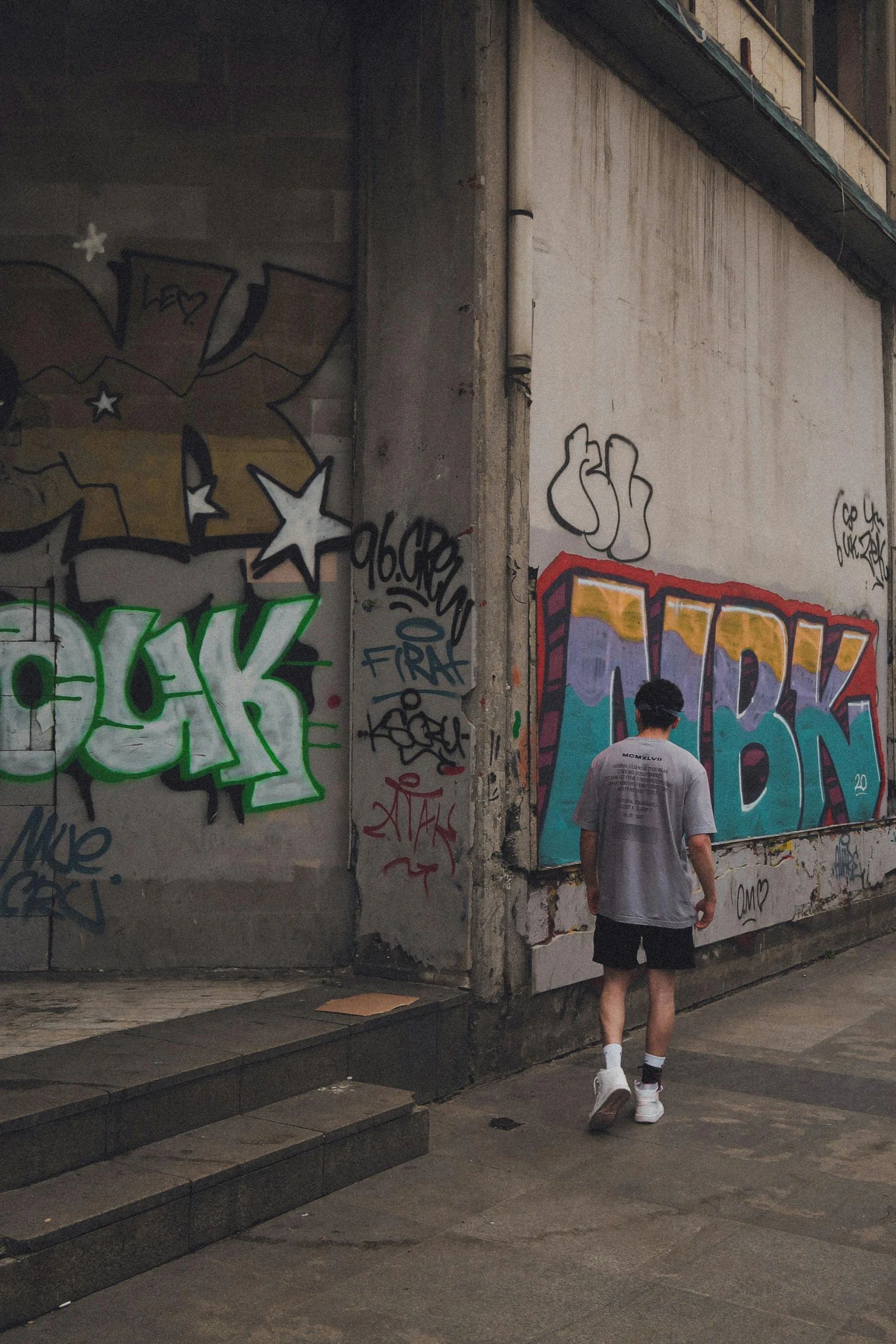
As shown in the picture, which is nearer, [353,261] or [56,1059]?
[56,1059]

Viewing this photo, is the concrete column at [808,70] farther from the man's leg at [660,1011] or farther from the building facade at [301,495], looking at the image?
the man's leg at [660,1011]

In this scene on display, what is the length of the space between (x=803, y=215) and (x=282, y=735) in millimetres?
6203

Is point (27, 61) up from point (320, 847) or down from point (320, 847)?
up

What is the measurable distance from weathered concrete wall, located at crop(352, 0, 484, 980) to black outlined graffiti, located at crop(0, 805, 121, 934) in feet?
4.34

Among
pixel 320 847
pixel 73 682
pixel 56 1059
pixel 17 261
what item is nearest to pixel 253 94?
pixel 17 261

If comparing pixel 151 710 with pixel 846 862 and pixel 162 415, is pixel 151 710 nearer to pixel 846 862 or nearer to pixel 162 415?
pixel 162 415

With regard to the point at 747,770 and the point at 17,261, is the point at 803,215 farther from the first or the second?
the point at 17,261

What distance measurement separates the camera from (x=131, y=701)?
6387 mm

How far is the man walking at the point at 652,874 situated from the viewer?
548 cm

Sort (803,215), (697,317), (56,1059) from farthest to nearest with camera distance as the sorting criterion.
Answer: (803,215), (697,317), (56,1059)

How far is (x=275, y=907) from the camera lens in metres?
6.39

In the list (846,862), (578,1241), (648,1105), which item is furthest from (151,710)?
(846,862)

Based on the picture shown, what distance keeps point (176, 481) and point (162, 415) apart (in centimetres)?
34

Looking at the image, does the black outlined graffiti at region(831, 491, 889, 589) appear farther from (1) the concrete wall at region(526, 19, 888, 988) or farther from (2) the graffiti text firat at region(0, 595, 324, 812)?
(2) the graffiti text firat at region(0, 595, 324, 812)
